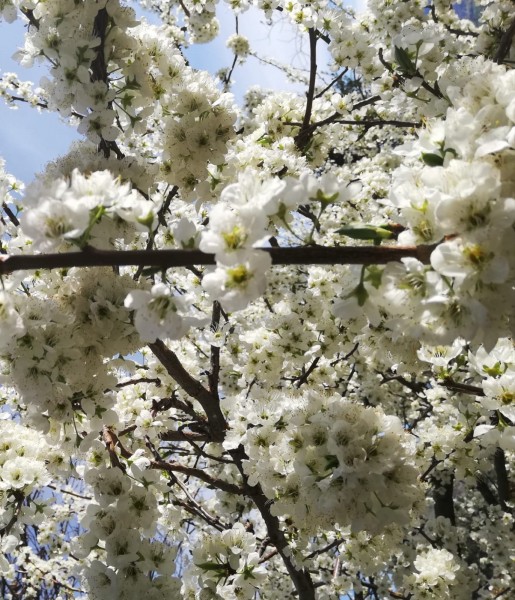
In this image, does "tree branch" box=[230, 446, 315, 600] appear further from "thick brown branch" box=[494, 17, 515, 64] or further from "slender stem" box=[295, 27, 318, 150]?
"thick brown branch" box=[494, 17, 515, 64]

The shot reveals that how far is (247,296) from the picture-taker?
1239 mm

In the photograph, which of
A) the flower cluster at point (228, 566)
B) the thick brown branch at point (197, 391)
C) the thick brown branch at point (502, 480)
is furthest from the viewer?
the thick brown branch at point (502, 480)

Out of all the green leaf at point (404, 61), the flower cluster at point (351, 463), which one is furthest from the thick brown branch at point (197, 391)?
the green leaf at point (404, 61)

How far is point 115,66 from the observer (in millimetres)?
2754

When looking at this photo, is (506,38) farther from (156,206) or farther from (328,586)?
(328,586)

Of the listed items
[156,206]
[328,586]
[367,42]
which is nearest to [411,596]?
[328,586]

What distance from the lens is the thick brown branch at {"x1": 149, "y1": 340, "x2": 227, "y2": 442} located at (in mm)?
2910

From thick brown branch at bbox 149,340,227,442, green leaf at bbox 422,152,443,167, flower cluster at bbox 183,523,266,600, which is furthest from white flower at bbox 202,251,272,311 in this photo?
flower cluster at bbox 183,523,266,600

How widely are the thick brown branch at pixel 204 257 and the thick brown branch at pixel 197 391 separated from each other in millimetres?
1559

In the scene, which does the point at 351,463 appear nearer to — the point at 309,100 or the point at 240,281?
the point at 240,281

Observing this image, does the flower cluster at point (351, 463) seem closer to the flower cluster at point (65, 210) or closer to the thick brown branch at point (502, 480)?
the flower cluster at point (65, 210)

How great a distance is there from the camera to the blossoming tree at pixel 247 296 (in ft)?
4.12

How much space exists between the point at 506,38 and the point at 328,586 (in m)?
5.03

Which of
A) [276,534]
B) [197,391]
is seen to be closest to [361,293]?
[197,391]
